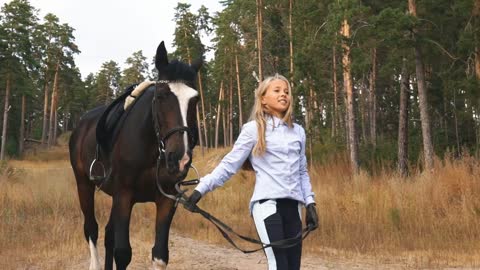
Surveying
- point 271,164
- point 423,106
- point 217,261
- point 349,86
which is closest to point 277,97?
point 271,164

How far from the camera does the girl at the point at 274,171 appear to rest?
9.89 ft

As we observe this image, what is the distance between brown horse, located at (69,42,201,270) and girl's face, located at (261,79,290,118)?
699 mm

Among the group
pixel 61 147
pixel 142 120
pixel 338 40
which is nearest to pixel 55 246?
pixel 142 120

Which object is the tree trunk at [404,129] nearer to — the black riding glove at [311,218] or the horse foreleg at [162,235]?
the horse foreleg at [162,235]

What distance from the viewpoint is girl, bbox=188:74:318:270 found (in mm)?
3014

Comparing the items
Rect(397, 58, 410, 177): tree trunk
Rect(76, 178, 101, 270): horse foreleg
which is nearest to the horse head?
Rect(76, 178, 101, 270): horse foreleg

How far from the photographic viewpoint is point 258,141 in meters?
3.05

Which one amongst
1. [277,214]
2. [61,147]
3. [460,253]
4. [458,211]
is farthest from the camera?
[61,147]

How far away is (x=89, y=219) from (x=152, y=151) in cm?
216

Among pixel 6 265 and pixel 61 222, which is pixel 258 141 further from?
pixel 61 222

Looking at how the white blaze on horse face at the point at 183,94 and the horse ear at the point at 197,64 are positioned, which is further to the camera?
the horse ear at the point at 197,64

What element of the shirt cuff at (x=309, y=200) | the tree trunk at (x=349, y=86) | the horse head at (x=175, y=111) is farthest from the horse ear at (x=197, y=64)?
the tree trunk at (x=349, y=86)

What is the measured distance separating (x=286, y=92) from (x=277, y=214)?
2.65 feet

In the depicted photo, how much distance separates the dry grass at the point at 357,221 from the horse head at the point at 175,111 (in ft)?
11.4
